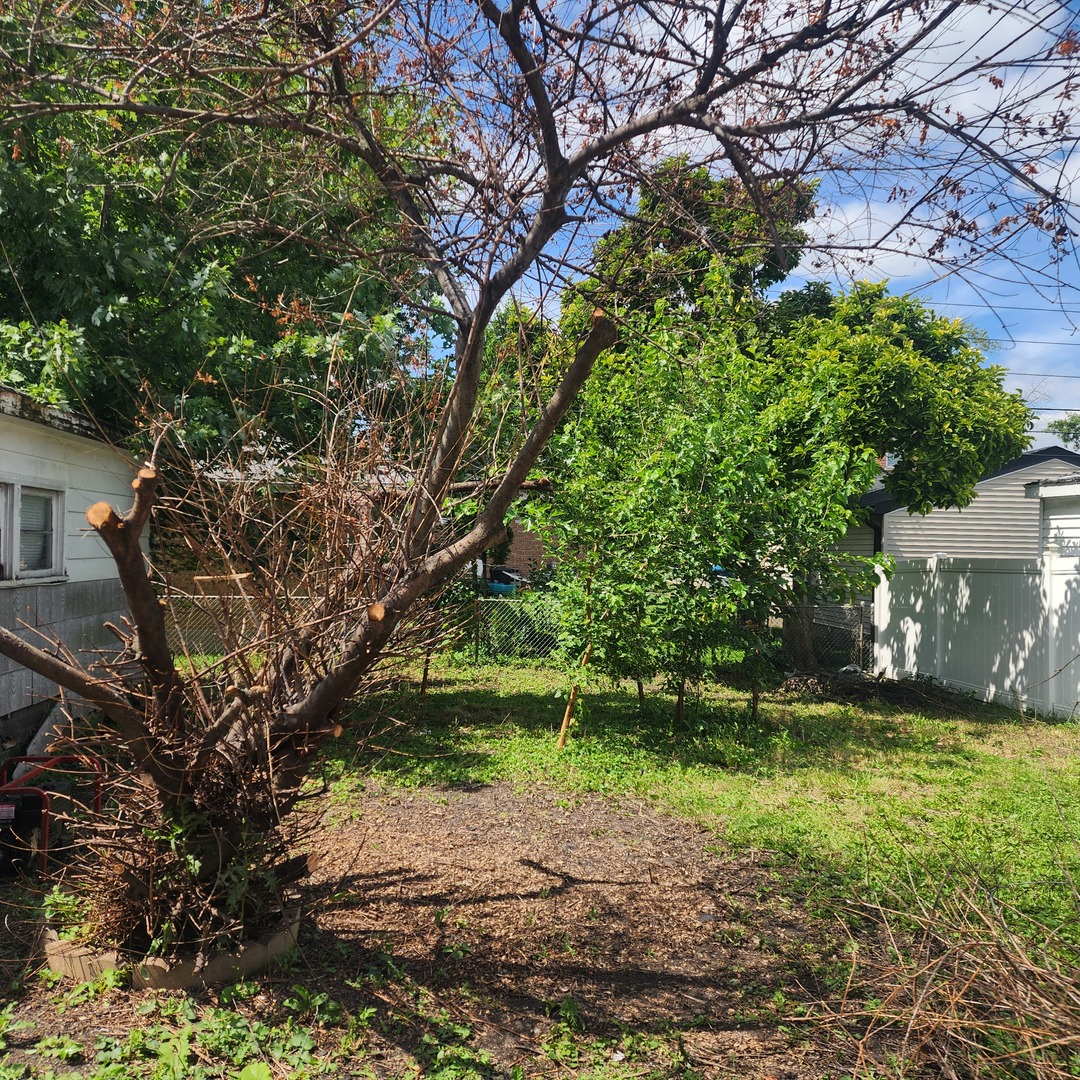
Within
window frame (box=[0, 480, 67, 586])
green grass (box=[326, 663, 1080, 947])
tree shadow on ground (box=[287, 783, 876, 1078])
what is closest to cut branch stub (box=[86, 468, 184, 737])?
green grass (box=[326, 663, 1080, 947])

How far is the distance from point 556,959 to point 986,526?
16.5m

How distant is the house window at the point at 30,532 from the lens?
6926mm

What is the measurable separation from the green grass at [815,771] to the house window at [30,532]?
3224 mm

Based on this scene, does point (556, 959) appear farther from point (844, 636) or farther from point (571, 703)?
point (844, 636)

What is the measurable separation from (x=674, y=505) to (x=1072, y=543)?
647 centimetres

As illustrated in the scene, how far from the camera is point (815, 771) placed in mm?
7859

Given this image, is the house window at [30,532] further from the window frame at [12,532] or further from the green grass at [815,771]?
the green grass at [815,771]

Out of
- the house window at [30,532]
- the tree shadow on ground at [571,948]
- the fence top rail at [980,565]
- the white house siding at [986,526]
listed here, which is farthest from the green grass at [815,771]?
the white house siding at [986,526]

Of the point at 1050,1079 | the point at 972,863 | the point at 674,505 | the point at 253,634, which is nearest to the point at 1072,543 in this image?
the point at 674,505

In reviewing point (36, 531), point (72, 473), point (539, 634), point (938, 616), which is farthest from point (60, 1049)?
point (938, 616)

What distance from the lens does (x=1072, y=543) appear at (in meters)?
11.2

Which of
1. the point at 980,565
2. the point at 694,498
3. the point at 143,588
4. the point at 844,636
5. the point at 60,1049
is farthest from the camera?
the point at 844,636

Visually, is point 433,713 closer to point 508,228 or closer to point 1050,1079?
point 508,228

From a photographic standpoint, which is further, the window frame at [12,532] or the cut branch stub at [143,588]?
the window frame at [12,532]
